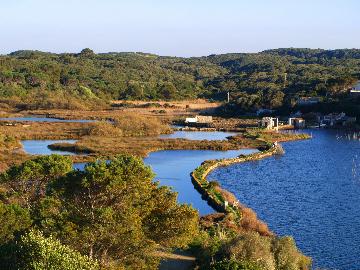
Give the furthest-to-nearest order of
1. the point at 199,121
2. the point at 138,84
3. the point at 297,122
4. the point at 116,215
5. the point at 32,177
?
the point at 138,84 → the point at 199,121 → the point at 297,122 → the point at 32,177 → the point at 116,215

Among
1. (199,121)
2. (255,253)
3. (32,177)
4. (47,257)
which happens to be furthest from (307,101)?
(47,257)

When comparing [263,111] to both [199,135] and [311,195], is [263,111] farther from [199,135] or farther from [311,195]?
[311,195]

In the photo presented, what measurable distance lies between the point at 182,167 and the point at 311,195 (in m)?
13.0

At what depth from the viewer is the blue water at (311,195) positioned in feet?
82.0

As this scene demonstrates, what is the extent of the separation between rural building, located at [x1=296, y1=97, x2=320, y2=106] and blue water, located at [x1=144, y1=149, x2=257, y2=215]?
110ft

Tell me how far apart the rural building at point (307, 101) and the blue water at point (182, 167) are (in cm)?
3347

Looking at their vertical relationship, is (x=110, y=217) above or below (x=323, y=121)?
above

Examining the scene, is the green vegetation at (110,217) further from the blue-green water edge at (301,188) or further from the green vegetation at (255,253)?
the blue-green water edge at (301,188)

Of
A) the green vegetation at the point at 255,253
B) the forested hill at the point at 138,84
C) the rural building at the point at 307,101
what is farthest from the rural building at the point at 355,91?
the green vegetation at the point at 255,253

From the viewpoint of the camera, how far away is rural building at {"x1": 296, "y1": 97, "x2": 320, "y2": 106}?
85269mm

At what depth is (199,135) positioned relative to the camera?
66562 millimetres

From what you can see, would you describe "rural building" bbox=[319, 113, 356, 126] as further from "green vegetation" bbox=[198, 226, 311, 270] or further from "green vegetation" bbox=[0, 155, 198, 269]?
"green vegetation" bbox=[0, 155, 198, 269]

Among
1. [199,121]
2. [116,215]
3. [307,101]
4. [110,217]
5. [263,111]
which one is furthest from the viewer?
[263,111]

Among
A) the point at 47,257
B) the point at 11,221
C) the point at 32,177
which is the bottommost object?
the point at 11,221
